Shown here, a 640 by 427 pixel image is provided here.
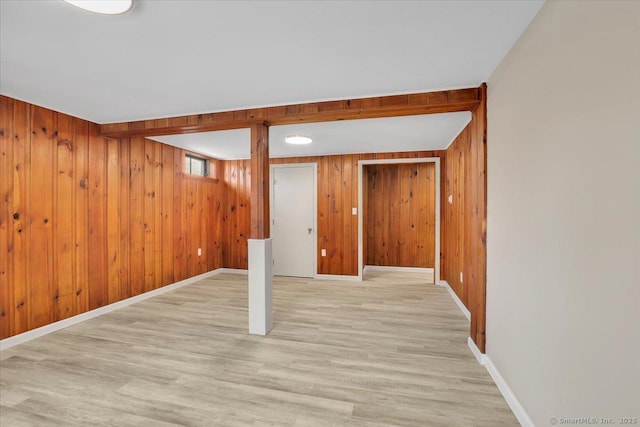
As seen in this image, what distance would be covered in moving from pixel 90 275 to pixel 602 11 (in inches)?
183

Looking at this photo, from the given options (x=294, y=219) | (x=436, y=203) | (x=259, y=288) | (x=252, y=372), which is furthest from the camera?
(x=294, y=219)

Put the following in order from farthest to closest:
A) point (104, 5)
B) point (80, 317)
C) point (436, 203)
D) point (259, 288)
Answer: point (436, 203)
point (80, 317)
point (259, 288)
point (104, 5)

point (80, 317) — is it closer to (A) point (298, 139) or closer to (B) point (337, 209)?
(A) point (298, 139)

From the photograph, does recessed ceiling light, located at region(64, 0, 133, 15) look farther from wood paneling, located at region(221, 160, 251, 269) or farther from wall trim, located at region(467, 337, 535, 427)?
wood paneling, located at region(221, 160, 251, 269)

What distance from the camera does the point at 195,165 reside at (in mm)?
5332

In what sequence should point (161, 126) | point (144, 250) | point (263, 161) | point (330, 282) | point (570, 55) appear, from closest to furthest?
point (570, 55) → point (263, 161) → point (161, 126) → point (144, 250) → point (330, 282)

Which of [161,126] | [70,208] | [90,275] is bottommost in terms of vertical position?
[90,275]

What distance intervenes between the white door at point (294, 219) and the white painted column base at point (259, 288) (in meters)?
2.45

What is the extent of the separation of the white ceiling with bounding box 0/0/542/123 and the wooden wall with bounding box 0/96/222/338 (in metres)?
0.51

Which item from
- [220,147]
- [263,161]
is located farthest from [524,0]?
[220,147]

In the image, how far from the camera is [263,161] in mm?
2980

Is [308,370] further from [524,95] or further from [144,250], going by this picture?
[144,250]

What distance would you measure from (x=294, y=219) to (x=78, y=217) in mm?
3171

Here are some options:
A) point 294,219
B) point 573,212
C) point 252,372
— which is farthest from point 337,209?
point 573,212
